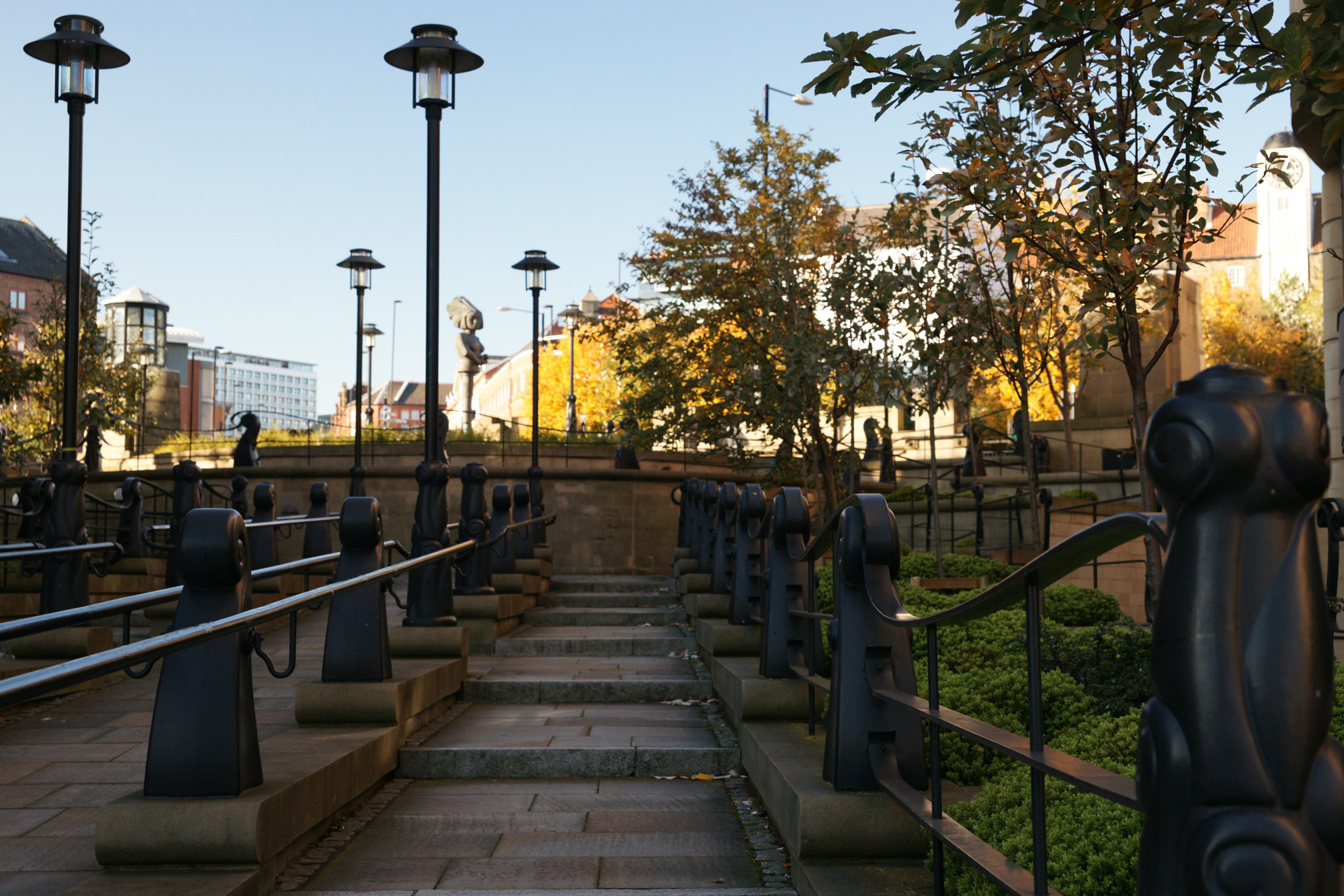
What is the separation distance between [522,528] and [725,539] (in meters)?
5.96

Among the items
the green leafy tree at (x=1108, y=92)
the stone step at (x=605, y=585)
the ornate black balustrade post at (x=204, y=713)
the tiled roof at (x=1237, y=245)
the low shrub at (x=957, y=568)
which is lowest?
the stone step at (x=605, y=585)

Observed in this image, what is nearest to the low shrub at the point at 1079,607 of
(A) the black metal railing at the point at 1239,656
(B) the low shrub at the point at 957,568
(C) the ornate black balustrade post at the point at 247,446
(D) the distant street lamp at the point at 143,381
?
(B) the low shrub at the point at 957,568

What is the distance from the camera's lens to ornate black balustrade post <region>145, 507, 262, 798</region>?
400 cm

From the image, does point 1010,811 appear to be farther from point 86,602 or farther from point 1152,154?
point 86,602

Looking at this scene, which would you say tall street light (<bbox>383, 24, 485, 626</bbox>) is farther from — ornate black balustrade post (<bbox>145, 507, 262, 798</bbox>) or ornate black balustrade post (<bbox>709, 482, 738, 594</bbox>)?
ornate black balustrade post (<bbox>145, 507, 262, 798</bbox>)

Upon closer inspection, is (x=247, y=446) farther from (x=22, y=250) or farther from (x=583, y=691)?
(x=22, y=250)

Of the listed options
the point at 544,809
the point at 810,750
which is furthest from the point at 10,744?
the point at 810,750

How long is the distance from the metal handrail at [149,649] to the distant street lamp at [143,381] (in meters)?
28.6

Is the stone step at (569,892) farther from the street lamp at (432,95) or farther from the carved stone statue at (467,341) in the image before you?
the carved stone statue at (467,341)

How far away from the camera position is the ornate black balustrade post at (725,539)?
9.67 m

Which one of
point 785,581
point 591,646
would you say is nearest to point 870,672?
point 785,581

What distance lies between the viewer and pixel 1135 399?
802cm

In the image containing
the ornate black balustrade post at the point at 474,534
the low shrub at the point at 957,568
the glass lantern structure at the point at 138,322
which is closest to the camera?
the ornate black balustrade post at the point at 474,534

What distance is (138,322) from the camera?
3500cm
